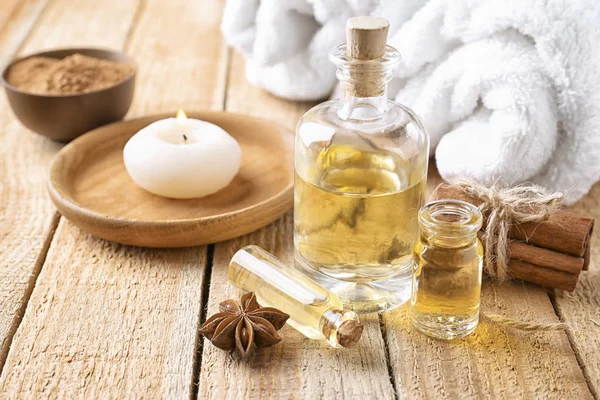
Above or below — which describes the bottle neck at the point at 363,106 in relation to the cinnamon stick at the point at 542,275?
above

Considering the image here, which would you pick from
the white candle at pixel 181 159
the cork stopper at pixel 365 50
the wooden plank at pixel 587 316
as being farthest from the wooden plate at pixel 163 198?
the wooden plank at pixel 587 316

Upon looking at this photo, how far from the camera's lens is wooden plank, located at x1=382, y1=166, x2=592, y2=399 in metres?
0.76

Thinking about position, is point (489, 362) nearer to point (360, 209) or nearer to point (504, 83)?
point (360, 209)

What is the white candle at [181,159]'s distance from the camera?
1.00 m

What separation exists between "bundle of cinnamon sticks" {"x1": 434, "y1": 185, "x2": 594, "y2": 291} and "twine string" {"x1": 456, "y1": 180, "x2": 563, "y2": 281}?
1 cm

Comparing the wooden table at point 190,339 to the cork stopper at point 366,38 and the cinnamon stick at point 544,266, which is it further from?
the cork stopper at point 366,38

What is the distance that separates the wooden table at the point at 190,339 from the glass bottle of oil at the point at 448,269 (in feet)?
0.09

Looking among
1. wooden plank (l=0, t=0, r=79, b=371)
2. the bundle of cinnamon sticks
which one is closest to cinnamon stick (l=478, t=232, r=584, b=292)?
the bundle of cinnamon sticks

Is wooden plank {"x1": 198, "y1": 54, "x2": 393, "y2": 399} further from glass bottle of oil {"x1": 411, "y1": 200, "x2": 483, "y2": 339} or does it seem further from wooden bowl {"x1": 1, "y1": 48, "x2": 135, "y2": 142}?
wooden bowl {"x1": 1, "y1": 48, "x2": 135, "y2": 142}

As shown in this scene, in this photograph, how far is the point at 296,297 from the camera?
815mm

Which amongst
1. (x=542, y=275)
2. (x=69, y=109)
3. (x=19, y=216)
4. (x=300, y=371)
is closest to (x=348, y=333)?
(x=300, y=371)

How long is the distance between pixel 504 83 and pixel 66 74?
0.69m

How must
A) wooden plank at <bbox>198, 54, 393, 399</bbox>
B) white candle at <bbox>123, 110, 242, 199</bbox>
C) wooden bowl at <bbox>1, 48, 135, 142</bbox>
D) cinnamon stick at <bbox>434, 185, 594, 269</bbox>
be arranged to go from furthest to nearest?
wooden bowl at <bbox>1, 48, 135, 142</bbox> → white candle at <bbox>123, 110, 242, 199</bbox> → cinnamon stick at <bbox>434, 185, 594, 269</bbox> → wooden plank at <bbox>198, 54, 393, 399</bbox>

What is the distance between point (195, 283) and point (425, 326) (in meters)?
0.28
